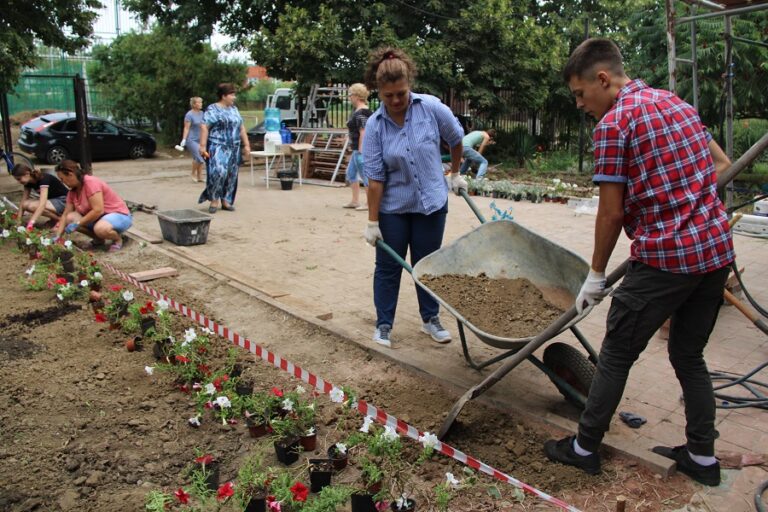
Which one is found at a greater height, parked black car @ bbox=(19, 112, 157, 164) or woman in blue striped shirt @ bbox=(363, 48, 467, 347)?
parked black car @ bbox=(19, 112, 157, 164)

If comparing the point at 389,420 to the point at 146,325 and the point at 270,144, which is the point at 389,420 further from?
the point at 270,144

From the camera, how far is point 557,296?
12.1 feet

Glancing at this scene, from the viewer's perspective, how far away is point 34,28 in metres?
12.3

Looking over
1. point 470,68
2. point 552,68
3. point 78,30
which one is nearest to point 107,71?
point 78,30

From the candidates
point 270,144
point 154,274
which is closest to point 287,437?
point 154,274

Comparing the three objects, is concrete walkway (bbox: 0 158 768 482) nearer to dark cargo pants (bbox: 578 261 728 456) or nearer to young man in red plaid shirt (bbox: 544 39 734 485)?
dark cargo pants (bbox: 578 261 728 456)

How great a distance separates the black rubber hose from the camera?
2.65 m

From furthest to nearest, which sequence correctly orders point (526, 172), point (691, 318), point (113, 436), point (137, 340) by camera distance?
point (526, 172) < point (137, 340) < point (113, 436) < point (691, 318)

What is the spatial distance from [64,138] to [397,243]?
15.9m

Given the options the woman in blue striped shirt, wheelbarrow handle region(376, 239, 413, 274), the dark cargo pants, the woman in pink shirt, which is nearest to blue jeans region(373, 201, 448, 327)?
the woman in blue striped shirt

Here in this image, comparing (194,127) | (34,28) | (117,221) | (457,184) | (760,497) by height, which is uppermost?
(34,28)

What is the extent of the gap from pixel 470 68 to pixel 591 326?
497 inches

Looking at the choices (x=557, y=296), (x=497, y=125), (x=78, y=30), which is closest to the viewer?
(x=557, y=296)

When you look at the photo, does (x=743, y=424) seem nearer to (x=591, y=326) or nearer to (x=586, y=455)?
(x=586, y=455)
